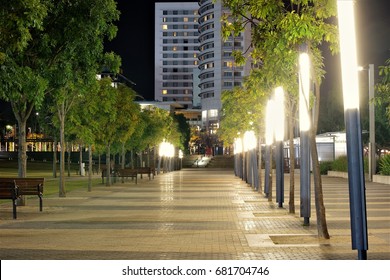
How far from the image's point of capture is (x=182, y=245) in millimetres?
14031

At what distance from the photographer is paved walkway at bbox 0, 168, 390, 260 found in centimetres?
1284

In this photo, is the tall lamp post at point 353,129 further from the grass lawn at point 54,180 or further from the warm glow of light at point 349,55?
the grass lawn at point 54,180

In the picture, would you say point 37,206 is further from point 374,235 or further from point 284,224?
point 374,235

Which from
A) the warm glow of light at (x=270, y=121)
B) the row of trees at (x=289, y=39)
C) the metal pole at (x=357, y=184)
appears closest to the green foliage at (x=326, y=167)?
the warm glow of light at (x=270, y=121)

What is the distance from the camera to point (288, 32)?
14.8 metres

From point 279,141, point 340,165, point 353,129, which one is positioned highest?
point 279,141

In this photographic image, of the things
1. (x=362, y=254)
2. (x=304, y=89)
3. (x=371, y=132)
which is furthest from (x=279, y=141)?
(x=371, y=132)

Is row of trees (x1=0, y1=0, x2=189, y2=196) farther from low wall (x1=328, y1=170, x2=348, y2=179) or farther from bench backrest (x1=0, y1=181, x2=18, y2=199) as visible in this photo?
low wall (x1=328, y1=170, x2=348, y2=179)

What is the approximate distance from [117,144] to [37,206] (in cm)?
2499

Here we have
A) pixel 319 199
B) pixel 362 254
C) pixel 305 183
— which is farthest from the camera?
pixel 305 183

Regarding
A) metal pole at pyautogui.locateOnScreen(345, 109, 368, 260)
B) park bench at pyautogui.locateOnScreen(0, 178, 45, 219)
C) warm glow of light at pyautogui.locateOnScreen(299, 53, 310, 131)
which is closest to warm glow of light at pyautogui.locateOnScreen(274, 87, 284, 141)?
warm glow of light at pyautogui.locateOnScreen(299, 53, 310, 131)

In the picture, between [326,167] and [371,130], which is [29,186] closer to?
[371,130]

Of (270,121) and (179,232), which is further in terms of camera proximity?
(270,121)

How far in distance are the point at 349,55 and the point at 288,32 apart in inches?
154
